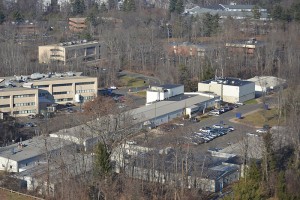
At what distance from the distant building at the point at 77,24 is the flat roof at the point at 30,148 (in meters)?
10.4

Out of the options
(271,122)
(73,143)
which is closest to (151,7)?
(271,122)

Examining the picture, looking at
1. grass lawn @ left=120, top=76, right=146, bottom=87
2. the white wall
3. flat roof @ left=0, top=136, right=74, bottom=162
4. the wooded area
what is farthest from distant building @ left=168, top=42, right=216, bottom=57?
the white wall

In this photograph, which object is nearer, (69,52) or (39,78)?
(39,78)

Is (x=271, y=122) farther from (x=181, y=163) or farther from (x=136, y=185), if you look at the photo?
(x=136, y=185)

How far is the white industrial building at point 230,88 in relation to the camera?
10414 millimetres

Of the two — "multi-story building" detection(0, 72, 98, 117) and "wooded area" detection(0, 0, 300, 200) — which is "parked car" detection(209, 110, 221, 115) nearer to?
"wooded area" detection(0, 0, 300, 200)

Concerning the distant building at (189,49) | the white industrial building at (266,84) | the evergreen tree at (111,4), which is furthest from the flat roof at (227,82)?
the evergreen tree at (111,4)

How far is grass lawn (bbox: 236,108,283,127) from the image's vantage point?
8.96 m

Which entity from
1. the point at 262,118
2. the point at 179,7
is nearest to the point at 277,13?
the point at 179,7

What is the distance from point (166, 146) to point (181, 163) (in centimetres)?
76

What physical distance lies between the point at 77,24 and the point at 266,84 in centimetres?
814

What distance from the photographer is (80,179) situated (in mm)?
6059

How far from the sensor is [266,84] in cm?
1141

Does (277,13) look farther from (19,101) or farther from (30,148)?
(30,148)
